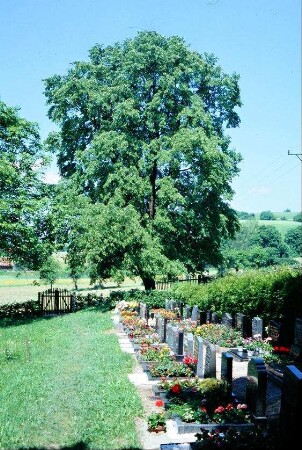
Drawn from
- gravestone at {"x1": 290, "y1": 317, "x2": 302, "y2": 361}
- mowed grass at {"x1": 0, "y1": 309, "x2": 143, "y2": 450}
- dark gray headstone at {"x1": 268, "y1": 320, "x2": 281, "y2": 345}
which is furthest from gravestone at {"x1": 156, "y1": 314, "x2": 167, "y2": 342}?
gravestone at {"x1": 290, "y1": 317, "x2": 302, "y2": 361}

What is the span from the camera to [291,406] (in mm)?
6582

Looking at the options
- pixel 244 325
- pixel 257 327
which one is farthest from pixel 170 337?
pixel 244 325

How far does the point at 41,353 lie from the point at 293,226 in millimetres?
138911

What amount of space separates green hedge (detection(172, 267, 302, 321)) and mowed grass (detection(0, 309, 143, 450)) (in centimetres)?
601

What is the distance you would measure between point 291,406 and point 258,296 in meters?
12.0

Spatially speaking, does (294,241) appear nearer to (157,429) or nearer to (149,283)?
(149,283)

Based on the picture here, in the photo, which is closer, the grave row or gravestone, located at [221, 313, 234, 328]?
the grave row

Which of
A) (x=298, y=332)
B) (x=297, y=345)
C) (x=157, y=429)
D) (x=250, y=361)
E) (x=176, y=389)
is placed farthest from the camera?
(x=298, y=332)

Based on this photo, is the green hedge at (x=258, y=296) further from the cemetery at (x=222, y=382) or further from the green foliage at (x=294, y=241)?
the green foliage at (x=294, y=241)

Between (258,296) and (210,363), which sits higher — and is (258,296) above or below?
above

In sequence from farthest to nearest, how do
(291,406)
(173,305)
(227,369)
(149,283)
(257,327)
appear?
1. (149,283)
2. (173,305)
3. (257,327)
4. (227,369)
5. (291,406)

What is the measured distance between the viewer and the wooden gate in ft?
94.3

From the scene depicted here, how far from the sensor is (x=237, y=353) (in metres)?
14.2

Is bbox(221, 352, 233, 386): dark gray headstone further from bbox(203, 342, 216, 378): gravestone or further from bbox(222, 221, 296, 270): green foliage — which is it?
bbox(222, 221, 296, 270): green foliage
